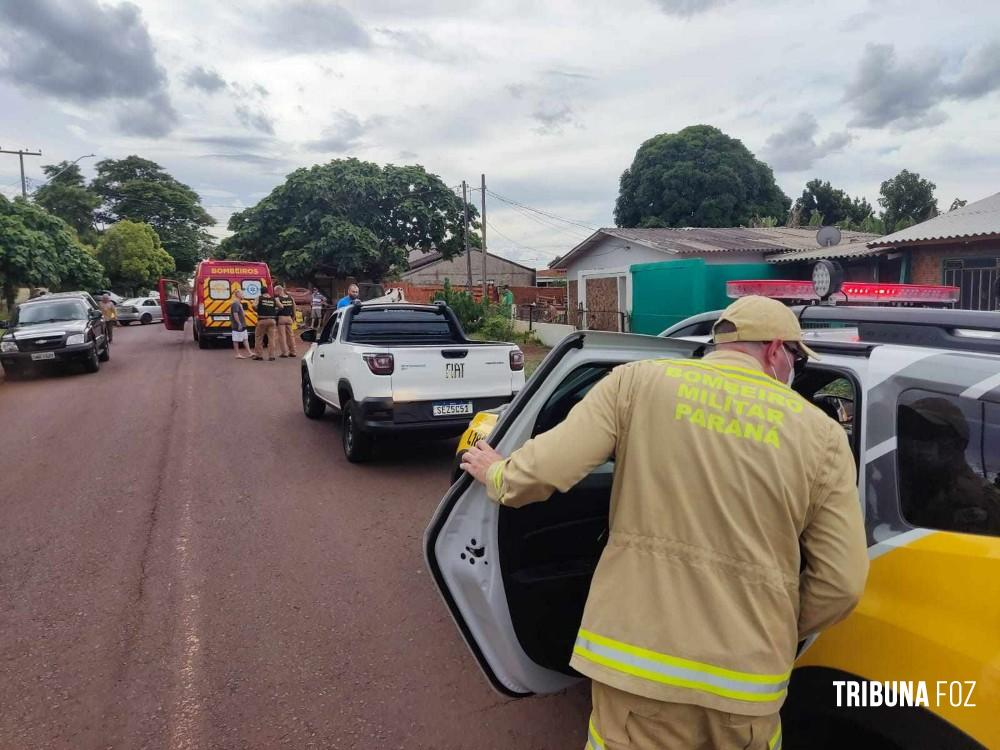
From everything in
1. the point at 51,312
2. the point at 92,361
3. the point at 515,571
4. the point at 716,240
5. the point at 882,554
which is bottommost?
the point at 515,571

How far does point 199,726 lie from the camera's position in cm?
288

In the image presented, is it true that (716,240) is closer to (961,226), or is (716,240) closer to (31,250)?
(961,226)

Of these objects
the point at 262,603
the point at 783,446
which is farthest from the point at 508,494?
→ the point at 262,603

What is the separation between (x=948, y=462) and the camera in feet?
6.06

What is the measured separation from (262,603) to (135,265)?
41679 mm

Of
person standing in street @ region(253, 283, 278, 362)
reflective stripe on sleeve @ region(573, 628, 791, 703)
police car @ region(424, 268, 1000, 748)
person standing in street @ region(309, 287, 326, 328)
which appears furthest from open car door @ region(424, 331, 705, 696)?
person standing in street @ region(309, 287, 326, 328)

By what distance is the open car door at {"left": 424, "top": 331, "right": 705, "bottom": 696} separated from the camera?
7.62ft

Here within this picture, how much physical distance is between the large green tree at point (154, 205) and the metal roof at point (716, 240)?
41.1 metres

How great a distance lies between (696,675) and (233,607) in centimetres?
310

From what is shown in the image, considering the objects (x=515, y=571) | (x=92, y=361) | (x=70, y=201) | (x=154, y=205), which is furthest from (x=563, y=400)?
(x=154, y=205)

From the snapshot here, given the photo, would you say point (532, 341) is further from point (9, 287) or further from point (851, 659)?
point (851, 659)

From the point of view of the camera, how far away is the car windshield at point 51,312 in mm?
14006

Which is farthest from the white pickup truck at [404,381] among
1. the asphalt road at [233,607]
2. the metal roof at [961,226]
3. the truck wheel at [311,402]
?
the metal roof at [961,226]

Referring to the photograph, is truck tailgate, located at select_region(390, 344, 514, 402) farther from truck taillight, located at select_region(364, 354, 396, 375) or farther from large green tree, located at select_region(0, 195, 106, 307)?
large green tree, located at select_region(0, 195, 106, 307)
